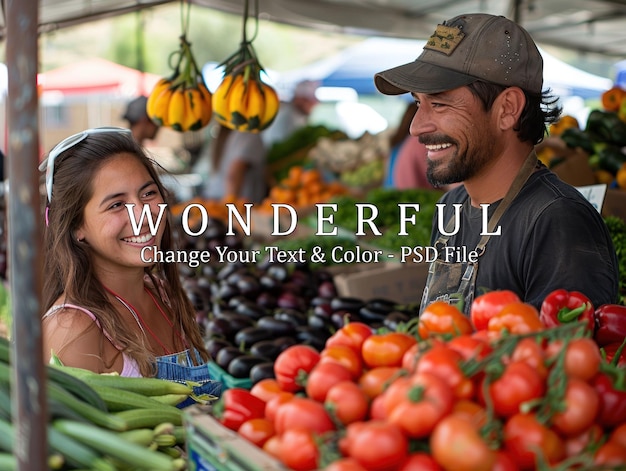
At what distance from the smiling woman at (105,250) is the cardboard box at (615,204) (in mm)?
2783

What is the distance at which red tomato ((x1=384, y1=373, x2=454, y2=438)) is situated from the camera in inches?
48.3

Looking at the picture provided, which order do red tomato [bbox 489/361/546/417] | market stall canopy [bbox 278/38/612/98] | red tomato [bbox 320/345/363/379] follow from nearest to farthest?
red tomato [bbox 489/361/546/417]
red tomato [bbox 320/345/363/379]
market stall canopy [bbox 278/38/612/98]

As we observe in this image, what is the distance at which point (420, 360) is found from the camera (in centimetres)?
134

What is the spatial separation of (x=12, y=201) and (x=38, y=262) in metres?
0.11

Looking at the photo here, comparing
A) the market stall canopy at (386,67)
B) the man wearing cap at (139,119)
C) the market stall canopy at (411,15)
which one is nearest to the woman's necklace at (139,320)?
the market stall canopy at (411,15)

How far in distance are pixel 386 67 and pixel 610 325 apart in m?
10.7

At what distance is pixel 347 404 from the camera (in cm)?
135

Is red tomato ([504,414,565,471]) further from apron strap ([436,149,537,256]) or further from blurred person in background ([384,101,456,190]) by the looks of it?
blurred person in background ([384,101,456,190])

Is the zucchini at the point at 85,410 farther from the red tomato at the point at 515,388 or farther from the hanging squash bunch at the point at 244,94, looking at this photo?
the hanging squash bunch at the point at 244,94

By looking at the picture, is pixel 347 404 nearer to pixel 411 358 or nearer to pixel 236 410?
pixel 411 358

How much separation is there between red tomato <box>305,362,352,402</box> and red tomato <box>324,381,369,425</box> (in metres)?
0.05

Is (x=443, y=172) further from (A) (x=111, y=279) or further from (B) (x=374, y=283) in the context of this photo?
(B) (x=374, y=283)

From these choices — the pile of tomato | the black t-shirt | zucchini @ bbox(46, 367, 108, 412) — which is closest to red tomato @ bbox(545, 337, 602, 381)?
the pile of tomato

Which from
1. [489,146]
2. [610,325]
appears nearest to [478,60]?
[489,146]
